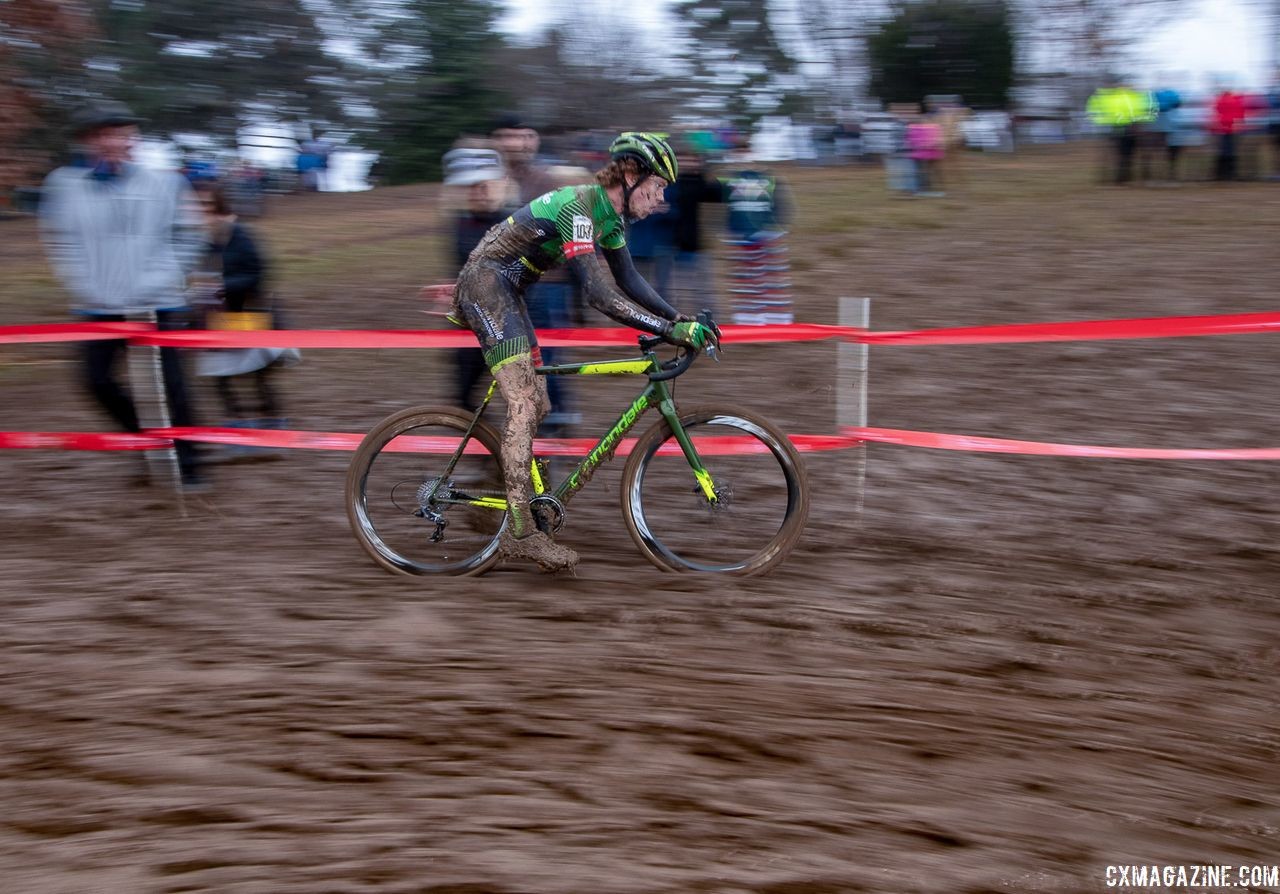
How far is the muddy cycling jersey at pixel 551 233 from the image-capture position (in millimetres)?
5102

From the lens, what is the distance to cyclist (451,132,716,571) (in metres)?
5.11

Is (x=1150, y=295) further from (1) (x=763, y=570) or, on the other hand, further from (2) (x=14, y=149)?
(2) (x=14, y=149)

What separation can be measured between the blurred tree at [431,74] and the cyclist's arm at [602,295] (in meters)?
26.1

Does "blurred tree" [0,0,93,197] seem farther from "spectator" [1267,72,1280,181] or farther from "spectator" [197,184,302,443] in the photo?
"spectator" [1267,72,1280,181]

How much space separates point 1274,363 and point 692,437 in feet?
20.9

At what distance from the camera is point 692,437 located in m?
5.59

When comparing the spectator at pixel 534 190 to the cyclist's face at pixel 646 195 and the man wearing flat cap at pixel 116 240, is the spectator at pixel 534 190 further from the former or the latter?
the man wearing flat cap at pixel 116 240

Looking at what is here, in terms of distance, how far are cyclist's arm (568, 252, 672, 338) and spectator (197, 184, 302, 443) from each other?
328 cm

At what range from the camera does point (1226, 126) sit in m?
20.0

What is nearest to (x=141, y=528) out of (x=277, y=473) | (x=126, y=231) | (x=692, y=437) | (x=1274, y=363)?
(x=277, y=473)

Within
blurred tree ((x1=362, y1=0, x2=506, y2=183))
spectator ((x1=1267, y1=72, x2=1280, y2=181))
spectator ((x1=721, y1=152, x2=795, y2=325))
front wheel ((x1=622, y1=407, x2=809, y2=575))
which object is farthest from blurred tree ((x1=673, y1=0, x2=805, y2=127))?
front wheel ((x1=622, y1=407, x2=809, y2=575))

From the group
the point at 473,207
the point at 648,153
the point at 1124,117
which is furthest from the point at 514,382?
the point at 1124,117

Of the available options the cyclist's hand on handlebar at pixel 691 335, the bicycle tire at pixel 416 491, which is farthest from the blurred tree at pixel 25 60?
the cyclist's hand on handlebar at pixel 691 335

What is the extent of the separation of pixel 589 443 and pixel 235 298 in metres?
2.94
